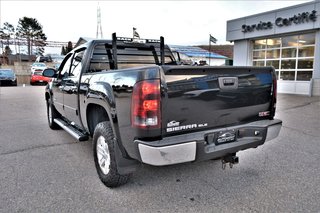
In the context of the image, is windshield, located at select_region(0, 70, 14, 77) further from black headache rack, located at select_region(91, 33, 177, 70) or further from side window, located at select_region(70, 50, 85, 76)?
black headache rack, located at select_region(91, 33, 177, 70)

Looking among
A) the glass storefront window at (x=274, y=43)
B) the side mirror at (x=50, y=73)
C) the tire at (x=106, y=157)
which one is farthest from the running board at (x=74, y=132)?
the glass storefront window at (x=274, y=43)

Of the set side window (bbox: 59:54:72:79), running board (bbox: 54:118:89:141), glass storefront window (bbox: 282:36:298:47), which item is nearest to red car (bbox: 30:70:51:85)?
side window (bbox: 59:54:72:79)

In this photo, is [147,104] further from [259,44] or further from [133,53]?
[259,44]

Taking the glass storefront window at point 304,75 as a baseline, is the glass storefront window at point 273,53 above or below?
above

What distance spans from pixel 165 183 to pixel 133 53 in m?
2.48

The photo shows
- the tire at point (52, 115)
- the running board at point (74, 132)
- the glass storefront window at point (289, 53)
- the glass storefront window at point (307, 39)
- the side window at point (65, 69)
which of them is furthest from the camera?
the glass storefront window at point (289, 53)

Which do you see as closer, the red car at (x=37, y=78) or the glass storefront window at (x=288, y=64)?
the glass storefront window at (x=288, y=64)

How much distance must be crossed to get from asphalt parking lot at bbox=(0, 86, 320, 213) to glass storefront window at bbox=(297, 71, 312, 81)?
1004 cm

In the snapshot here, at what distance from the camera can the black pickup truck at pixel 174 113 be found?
2426mm

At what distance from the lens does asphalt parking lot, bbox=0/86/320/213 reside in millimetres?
2703

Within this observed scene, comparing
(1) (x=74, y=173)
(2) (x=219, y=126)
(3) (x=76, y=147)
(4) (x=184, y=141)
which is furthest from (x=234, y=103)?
(3) (x=76, y=147)

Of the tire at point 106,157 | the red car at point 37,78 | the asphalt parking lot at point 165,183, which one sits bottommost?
the asphalt parking lot at point 165,183

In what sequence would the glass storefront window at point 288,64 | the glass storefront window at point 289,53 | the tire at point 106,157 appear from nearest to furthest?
the tire at point 106,157
the glass storefront window at point 289,53
the glass storefront window at point 288,64

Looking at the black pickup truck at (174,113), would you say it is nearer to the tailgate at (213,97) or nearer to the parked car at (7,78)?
the tailgate at (213,97)
